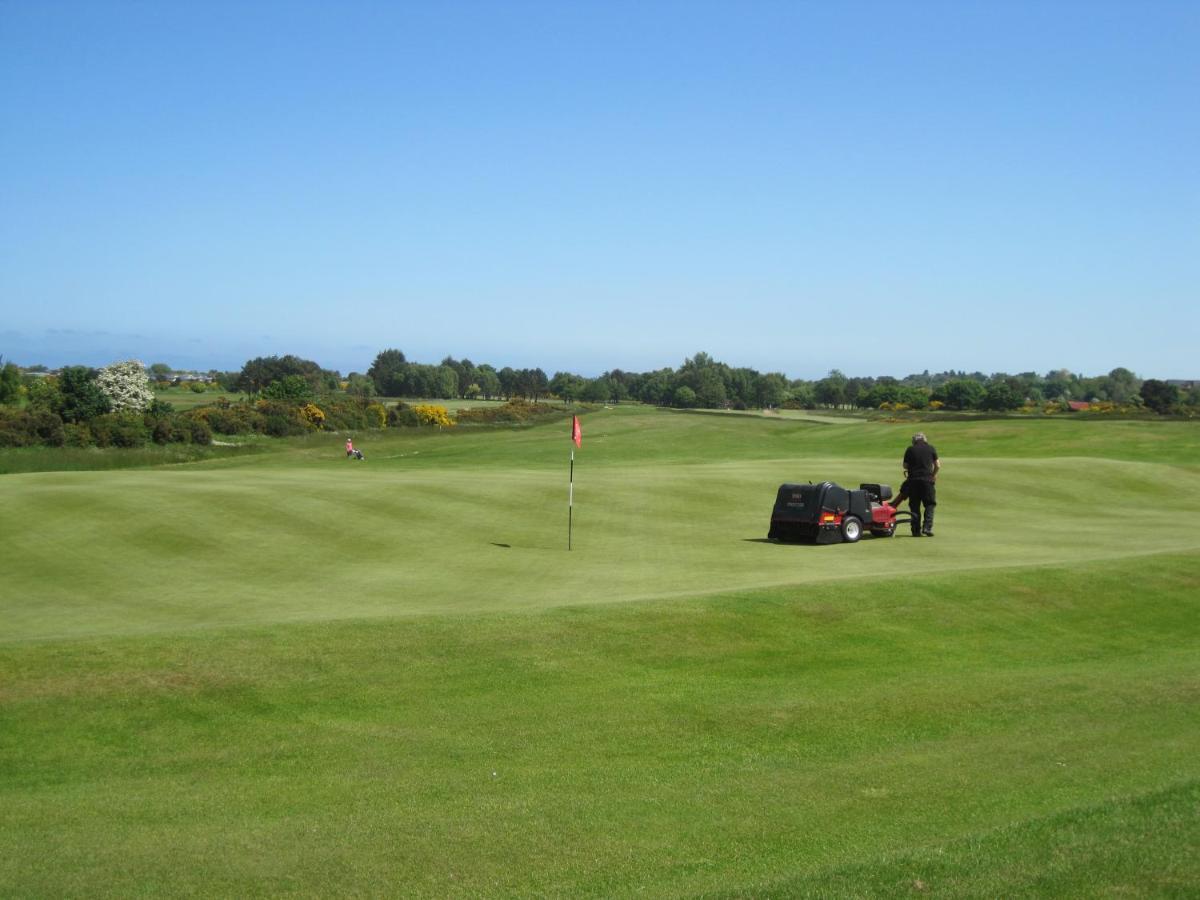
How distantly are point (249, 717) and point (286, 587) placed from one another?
27.9 ft

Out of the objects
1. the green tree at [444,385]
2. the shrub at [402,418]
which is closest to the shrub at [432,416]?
the shrub at [402,418]

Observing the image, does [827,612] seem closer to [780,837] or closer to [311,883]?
[780,837]

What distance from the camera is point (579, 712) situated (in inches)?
480

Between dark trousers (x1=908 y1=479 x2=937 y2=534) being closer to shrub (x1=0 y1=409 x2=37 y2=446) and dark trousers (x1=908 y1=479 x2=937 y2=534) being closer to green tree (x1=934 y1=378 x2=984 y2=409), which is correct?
shrub (x1=0 y1=409 x2=37 y2=446)

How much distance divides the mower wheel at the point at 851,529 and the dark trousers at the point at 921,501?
181 centimetres

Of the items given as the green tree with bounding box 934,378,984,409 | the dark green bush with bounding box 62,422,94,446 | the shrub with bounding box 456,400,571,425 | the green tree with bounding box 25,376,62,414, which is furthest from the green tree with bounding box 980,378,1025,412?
the green tree with bounding box 25,376,62,414

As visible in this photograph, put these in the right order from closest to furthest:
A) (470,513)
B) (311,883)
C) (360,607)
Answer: (311,883) < (360,607) < (470,513)

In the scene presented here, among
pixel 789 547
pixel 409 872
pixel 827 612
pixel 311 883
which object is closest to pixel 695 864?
pixel 409 872

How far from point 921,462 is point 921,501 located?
1.19m

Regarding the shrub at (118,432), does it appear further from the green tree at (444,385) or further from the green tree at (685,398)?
the green tree at (685,398)

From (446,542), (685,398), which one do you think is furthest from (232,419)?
(685,398)

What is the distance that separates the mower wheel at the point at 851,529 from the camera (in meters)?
27.1

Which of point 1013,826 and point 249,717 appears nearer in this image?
point 1013,826

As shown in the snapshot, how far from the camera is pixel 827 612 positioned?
54.3ft
